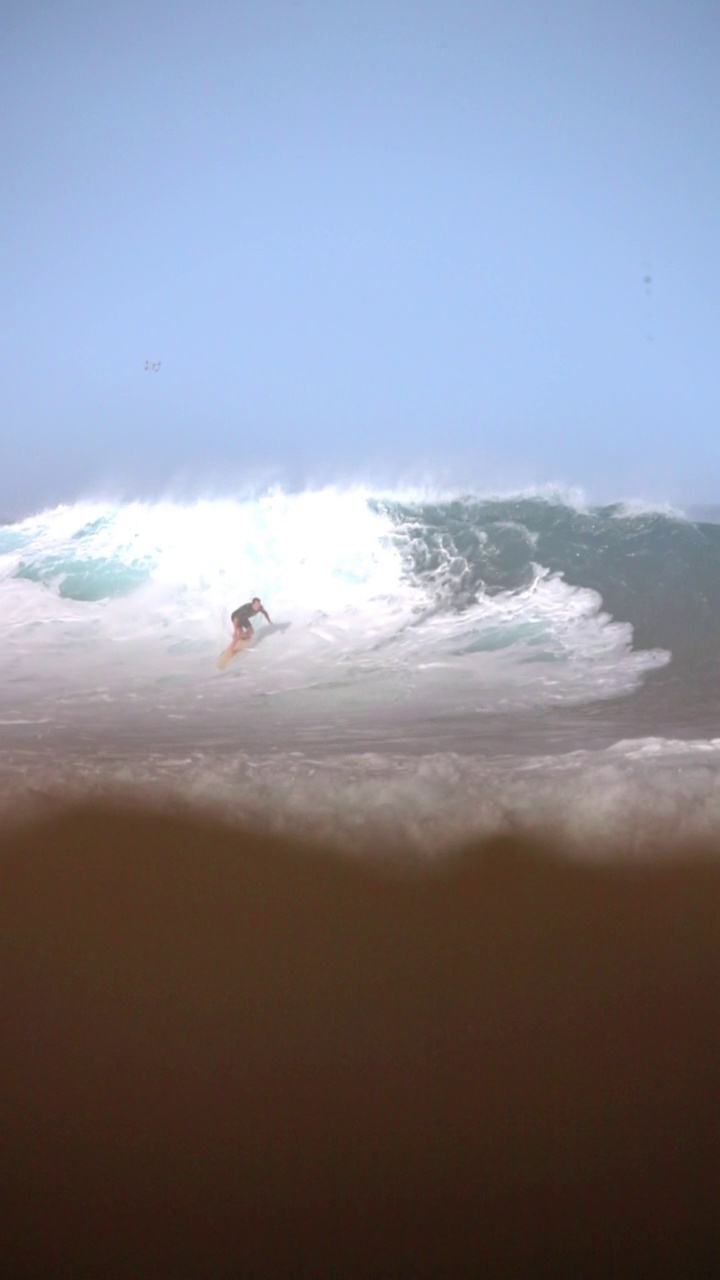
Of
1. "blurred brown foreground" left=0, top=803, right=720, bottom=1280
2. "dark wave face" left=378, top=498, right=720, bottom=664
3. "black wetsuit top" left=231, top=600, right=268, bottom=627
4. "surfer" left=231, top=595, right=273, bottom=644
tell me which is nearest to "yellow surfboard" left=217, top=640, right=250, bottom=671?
"surfer" left=231, top=595, right=273, bottom=644

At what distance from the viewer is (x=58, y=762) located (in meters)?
4.23

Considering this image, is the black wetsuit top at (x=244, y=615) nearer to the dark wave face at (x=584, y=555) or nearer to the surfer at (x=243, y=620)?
the surfer at (x=243, y=620)

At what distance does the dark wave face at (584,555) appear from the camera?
28.4 feet

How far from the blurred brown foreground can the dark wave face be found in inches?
210

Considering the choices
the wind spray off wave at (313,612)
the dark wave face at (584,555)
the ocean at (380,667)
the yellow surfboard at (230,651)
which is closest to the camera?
the ocean at (380,667)

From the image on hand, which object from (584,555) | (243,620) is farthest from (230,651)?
(584,555)

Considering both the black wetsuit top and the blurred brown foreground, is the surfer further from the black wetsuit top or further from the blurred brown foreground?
the blurred brown foreground

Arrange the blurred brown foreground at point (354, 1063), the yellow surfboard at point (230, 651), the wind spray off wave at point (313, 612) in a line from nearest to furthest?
the blurred brown foreground at point (354, 1063) → the wind spray off wave at point (313, 612) → the yellow surfboard at point (230, 651)

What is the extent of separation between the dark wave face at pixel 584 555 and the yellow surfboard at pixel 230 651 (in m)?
2.20

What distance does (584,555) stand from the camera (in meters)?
10.3

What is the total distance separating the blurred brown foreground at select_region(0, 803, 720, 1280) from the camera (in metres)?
1.92

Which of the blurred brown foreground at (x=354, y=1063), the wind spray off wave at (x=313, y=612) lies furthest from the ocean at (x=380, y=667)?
the blurred brown foreground at (x=354, y=1063)

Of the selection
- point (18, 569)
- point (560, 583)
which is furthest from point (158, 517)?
point (560, 583)

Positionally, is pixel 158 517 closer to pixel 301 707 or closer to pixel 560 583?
pixel 560 583
